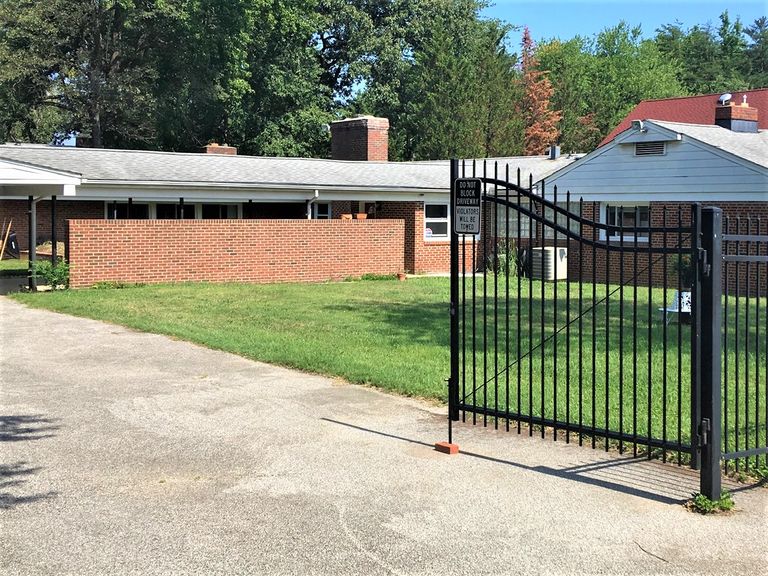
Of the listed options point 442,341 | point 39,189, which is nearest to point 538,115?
point 39,189

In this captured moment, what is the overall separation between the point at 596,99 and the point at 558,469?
2230 inches

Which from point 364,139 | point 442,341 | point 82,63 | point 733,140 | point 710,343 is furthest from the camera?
point 82,63

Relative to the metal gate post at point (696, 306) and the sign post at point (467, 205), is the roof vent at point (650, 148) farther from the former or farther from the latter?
the metal gate post at point (696, 306)

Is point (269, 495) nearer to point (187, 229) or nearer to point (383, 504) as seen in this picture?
point (383, 504)

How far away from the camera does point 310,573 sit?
4.39 metres

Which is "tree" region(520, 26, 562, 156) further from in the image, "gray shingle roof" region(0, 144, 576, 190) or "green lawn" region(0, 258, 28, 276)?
"green lawn" region(0, 258, 28, 276)

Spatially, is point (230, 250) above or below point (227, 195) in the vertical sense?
below

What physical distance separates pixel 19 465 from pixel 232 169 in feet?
63.6

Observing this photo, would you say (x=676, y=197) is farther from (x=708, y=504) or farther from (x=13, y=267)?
(x=13, y=267)

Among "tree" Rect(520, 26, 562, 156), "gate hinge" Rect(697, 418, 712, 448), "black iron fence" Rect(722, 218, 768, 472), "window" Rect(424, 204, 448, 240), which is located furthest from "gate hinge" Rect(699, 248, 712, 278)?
"tree" Rect(520, 26, 562, 156)

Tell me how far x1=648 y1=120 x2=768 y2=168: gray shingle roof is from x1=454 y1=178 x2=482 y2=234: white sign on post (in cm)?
1542

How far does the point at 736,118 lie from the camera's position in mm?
23688

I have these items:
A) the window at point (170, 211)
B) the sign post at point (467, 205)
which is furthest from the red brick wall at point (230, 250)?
the sign post at point (467, 205)

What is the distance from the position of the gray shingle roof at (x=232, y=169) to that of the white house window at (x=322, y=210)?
959mm
